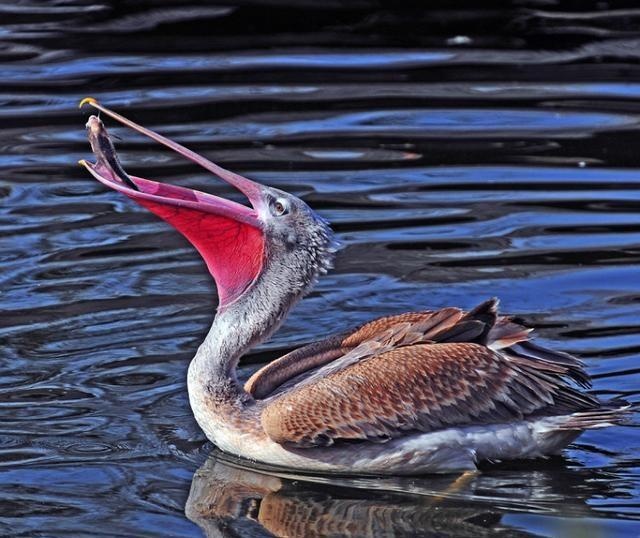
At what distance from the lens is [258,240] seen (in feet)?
20.4

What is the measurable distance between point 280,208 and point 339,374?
0.70 meters

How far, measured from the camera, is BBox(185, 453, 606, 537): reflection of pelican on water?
18.0 ft

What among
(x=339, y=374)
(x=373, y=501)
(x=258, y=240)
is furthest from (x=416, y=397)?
(x=258, y=240)

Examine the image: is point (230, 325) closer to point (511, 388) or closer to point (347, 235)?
point (511, 388)

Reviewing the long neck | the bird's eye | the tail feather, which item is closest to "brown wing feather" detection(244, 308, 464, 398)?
the long neck

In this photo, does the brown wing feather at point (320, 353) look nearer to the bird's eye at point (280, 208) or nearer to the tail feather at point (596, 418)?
the bird's eye at point (280, 208)

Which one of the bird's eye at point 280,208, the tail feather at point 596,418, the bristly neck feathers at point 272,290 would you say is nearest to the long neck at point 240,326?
the bristly neck feathers at point 272,290

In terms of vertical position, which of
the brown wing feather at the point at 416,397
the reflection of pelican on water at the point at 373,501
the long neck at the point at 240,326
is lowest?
the reflection of pelican on water at the point at 373,501

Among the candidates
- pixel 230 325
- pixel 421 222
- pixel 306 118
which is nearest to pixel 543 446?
pixel 230 325

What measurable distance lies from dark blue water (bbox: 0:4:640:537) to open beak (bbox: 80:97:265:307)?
2.28 ft

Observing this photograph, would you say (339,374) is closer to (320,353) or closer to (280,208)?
(320,353)

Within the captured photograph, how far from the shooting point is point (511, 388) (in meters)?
6.05

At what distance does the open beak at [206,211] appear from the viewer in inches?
234

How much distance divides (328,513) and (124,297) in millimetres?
2389
